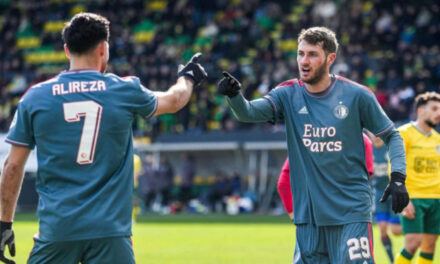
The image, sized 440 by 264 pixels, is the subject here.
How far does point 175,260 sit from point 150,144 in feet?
53.5

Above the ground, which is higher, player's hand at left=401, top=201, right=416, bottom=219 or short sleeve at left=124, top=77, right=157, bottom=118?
short sleeve at left=124, top=77, right=157, bottom=118

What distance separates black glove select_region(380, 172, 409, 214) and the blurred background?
17.9 m

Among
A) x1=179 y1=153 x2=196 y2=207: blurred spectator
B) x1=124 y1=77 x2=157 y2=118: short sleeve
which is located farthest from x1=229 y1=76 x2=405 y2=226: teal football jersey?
x1=179 y1=153 x2=196 y2=207: blurred spectator

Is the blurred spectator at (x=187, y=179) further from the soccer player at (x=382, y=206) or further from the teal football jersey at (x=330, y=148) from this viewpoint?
the teal football jersey at (x=330, y=148)

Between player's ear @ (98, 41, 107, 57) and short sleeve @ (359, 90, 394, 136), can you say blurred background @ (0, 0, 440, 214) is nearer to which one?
short sleeve @ (359, 90, 394, 136)

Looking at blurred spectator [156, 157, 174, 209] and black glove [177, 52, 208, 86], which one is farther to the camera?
blurred spectator [156, 157, 174, 209]

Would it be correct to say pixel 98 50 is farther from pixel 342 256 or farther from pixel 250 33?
pixel 250 33

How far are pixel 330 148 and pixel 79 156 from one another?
2.20 meters

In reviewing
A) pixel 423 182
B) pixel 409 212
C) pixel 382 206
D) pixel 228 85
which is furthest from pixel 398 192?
pixel 382 206

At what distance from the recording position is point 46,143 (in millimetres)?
4812

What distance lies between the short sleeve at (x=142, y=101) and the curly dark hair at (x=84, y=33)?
34 cm

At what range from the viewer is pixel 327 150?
611cm

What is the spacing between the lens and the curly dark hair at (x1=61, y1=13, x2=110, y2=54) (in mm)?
4836

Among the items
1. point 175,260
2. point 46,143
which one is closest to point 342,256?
point 46,143
